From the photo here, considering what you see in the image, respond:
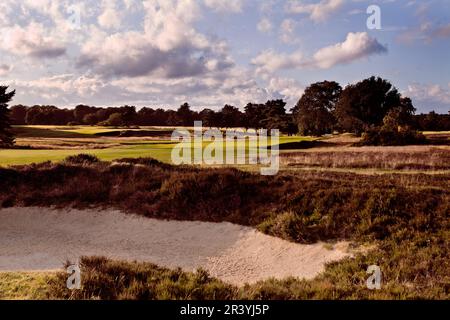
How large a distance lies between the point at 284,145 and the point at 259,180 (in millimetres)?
36723

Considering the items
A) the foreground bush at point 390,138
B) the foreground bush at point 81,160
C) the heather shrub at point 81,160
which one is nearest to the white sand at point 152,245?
the heather shrub at point 81,160

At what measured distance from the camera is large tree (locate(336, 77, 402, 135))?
85.3 metres

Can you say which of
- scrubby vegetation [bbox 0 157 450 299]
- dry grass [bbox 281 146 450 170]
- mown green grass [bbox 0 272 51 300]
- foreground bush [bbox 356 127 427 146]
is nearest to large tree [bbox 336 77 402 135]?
foreground bush [bbox 356 127 427 146]

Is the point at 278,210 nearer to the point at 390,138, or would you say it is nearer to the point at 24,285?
the point at 24,285

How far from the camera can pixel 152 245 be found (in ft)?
63.0

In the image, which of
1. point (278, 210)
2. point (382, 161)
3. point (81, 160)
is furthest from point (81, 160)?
point (382, 161)

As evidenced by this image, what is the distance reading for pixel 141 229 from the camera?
20.9m

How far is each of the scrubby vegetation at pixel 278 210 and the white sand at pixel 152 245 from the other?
2.66 feet

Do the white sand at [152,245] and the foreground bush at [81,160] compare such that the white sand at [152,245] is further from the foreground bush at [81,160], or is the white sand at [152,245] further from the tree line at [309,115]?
the tree line at [309,115]

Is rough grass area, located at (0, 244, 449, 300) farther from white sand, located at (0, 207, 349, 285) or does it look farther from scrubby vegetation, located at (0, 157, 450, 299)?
white sand, located at (0, 207, 349, 285)

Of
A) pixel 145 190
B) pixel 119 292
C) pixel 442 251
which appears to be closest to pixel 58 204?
pixel 145 190

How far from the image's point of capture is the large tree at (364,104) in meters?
85.3

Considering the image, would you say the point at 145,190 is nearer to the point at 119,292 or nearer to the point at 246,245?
the point at 246,245

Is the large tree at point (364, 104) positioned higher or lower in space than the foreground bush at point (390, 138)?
higher
